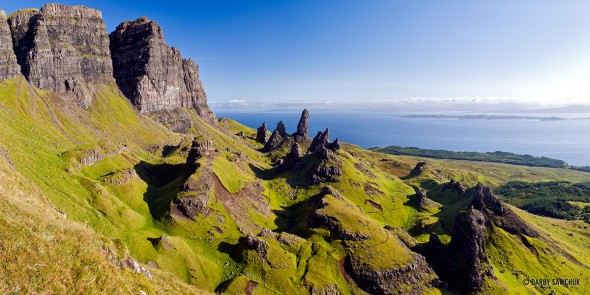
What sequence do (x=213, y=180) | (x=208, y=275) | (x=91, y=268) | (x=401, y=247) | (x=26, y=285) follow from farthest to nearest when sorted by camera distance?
(x=213, y=180) → (x=401, y=247) → (x=208, y=275) → (x=91, y=268) → (x=26, y=285)

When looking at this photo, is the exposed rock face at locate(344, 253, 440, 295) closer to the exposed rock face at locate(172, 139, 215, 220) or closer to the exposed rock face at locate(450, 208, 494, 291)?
the exposed rock face at locate(450, 208, 494, 291)

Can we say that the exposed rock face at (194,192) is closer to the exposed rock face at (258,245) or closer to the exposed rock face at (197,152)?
the exposed rock face at (197,152)

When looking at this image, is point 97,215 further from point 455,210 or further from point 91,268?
point 455,210

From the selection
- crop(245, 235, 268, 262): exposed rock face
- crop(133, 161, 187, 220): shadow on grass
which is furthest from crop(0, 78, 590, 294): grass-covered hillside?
crop(133, 161, 187, 220): shadow on grass

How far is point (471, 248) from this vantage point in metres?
134

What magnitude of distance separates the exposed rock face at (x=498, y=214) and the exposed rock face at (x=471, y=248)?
40.5 m

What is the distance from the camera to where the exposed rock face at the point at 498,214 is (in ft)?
568

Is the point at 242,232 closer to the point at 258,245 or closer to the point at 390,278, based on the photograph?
the point at 258,245

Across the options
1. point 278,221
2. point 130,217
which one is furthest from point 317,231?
point 130,217

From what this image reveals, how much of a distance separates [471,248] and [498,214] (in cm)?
6203

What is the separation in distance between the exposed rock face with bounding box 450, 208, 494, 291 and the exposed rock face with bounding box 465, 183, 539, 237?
133ft

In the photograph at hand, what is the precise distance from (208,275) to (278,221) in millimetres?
54365

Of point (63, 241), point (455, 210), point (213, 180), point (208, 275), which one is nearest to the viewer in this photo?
point (63, 241)

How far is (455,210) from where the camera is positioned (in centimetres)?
19988
